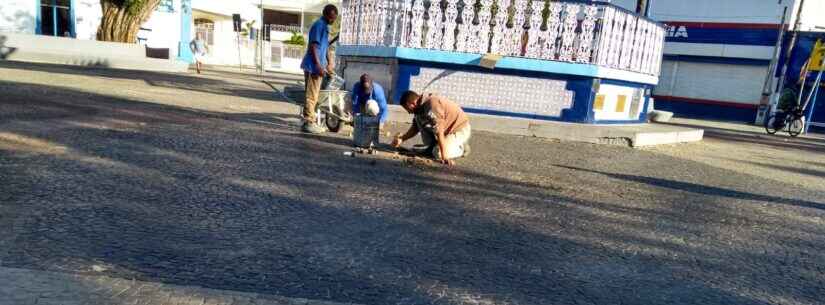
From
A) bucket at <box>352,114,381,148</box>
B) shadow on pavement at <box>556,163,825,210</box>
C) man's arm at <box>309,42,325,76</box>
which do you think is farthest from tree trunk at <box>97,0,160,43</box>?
shadow on pavement at <box>556,163,825,210</box>

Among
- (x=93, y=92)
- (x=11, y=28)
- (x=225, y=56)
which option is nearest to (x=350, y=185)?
(x=93, y=92)

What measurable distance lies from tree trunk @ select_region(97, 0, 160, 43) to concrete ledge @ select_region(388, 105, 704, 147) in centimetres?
1596

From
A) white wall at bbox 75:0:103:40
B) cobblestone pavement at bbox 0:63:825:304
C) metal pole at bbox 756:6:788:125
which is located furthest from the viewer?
white wall at bbox 75:0:103:40

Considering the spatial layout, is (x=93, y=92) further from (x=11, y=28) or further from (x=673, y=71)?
(x=673, y=71)

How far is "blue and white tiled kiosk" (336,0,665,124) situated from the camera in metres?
10.0

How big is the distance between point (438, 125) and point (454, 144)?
22.2 inches

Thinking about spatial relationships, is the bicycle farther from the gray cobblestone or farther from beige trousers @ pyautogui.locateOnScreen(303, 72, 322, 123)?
the gray cobblestone

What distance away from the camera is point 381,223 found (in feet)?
12.6

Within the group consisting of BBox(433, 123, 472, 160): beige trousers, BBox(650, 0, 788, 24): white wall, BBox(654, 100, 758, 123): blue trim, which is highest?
BBox(650, 0, 788, 24): white wall

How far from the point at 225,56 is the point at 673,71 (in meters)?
28.7

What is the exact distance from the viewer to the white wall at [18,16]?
23.1 m

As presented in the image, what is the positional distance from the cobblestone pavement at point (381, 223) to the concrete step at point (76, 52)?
14.4m

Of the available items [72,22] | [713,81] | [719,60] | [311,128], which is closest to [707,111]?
[713,81]

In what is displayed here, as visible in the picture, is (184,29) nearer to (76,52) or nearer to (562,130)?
(76,52)
